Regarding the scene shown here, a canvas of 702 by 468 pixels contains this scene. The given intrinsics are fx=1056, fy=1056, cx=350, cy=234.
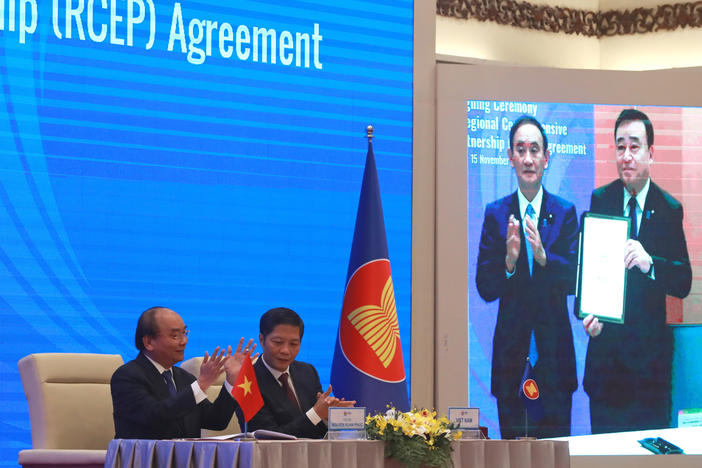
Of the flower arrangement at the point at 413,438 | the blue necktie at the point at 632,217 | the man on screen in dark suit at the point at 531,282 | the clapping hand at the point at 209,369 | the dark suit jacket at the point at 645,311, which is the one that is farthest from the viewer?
the blue necktie at the point at 632,217

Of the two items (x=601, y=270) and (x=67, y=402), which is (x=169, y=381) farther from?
(x=601, y=270)

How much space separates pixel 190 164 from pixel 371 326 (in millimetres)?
1701

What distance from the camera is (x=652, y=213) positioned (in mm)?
6992

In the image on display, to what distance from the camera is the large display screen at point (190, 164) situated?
18.4ft

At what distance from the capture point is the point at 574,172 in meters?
6.93

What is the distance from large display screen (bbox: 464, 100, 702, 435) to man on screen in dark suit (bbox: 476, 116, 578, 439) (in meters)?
0.05

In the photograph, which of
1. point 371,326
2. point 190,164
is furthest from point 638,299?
point 190,164

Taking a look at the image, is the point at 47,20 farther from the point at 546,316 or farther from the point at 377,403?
the point at 546,316

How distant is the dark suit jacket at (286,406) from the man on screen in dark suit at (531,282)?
2315 mm

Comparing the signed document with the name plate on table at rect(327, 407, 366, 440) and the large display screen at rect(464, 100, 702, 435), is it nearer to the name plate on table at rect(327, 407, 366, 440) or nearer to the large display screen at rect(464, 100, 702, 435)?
the large display screen at rect(464, 100, 702, 435)

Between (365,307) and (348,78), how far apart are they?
2071mm

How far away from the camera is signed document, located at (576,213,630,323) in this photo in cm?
687

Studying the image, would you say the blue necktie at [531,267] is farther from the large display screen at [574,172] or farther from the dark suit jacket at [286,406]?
the dark suit jacket at [286,406]

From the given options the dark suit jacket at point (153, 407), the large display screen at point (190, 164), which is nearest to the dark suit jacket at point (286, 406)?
the dark suit jacket at point (153, 407)
